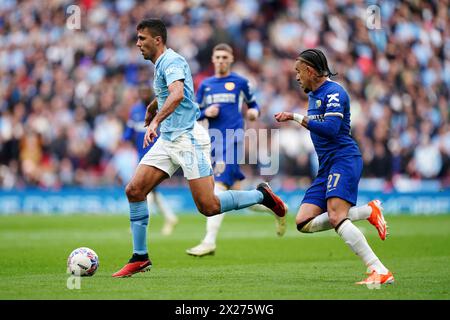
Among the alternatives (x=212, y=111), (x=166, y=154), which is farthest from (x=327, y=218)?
(x=212, y=111)

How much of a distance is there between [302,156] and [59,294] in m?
17.2

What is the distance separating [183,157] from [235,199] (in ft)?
2.96

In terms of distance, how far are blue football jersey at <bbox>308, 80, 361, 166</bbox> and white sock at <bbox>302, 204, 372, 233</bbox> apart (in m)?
0.59

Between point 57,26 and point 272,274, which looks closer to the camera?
point 272,274

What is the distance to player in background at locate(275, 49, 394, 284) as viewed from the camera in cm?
914

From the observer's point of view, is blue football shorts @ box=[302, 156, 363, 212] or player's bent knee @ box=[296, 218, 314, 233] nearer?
blue football shorts @ box=[302, 156, 363, 212]

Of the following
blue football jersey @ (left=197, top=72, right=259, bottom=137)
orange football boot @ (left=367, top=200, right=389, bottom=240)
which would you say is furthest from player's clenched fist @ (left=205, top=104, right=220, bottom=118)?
orange football boot @ (left=367, top=200, right=389, bottom=240)

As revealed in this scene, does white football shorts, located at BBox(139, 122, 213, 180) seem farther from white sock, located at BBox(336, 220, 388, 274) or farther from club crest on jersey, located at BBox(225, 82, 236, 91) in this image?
club crest on jersey, located at BBox(225, 82, 236, 91)

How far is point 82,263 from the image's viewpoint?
9688mm

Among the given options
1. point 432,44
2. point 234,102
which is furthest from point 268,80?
point 234,102

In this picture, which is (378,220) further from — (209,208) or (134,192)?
(134,192)

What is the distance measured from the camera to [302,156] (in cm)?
2484
